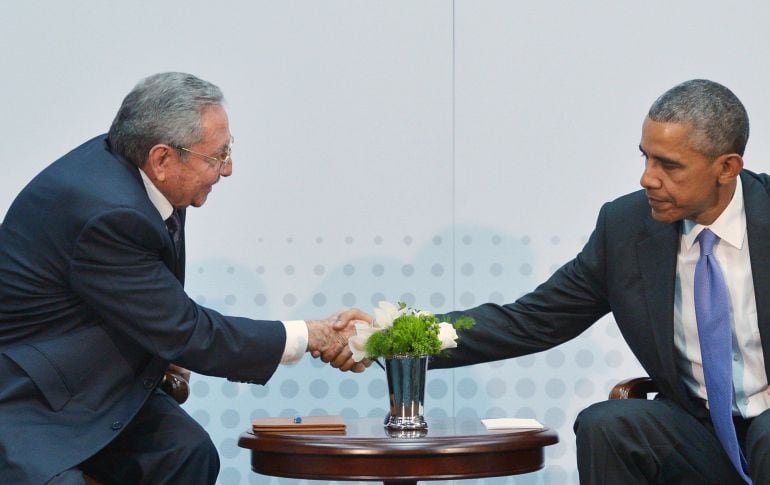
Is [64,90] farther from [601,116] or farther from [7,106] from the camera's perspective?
[601,116]

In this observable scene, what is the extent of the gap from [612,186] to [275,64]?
1260mm

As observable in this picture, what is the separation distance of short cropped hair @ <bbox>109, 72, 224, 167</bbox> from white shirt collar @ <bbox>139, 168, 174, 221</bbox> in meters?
0.05

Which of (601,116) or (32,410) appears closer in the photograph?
(32,410)

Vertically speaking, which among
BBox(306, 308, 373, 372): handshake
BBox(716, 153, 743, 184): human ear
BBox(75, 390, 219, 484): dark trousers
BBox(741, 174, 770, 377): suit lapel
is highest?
BBox(716, 153, 743, 184): human ear

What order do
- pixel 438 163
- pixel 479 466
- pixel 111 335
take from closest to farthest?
pixel 479 466 → pixel 111 335 → pixel 438 163

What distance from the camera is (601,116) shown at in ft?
13.5

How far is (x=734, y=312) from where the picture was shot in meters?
3.03

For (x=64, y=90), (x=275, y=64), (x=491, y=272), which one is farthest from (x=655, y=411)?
(x=64, y=90)

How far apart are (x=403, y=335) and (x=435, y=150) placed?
131cm

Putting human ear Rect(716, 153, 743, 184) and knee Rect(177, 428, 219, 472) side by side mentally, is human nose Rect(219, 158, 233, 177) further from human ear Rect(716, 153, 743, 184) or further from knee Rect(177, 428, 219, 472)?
human ear Rect(716, 153, 743, 184)

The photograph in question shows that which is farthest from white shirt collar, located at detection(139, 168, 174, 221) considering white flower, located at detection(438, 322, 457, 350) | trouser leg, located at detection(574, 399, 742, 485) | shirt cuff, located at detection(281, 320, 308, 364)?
trouser leg, located at detection(574, 399, 742, 485)

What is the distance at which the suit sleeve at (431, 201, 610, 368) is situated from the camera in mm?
3344

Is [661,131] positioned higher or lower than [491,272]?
higher

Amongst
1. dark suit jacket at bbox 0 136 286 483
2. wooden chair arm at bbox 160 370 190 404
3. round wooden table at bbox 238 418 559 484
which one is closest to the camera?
round wooden table at bbox 238 418 559 484
